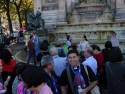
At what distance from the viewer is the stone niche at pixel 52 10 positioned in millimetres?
23047

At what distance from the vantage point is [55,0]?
78.6 ft

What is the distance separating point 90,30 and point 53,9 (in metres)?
6.82

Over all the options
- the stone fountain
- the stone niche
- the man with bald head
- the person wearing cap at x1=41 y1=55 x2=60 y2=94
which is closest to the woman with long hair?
the person wearing cap at x1=41 y1=55 x2=60 y2=94

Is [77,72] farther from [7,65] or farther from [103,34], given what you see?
[103,34]

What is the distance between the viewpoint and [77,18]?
76.3 feet

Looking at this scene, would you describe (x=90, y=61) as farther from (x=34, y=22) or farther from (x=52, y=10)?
(x=52, y=10)

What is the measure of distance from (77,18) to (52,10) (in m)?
2.65

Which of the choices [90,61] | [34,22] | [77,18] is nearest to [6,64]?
[90,61]

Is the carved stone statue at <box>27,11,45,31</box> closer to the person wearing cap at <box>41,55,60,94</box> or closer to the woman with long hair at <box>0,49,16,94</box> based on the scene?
the woman with long hair at <box>0,49,16,94</box>

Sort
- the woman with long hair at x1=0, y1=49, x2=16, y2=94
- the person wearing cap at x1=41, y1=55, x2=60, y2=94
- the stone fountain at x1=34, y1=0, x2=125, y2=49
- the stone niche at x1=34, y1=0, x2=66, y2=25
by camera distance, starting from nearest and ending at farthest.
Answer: the person wearing cap at x1=41, y1=55, x2=60, y2=94 < the woman with long hair at x1=0, y1=49, x2=16, y2=94 < the stone fountain at x1=34, y1=0, x2=125, y2=49 < the stone niche at x1=34, y1=0, x2=66, y2=25

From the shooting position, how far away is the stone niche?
75.6 feet

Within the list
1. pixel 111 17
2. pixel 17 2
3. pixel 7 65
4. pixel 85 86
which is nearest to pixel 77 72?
pixel 85 86

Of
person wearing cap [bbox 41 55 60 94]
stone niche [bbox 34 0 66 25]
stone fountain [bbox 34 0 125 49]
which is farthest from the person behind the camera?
stone niche [bbox 34 0 66 25]

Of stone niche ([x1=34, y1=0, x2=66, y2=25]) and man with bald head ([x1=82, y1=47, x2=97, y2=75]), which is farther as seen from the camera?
stone niche ([x1=34, y1=0, x2=66, y2=25])
